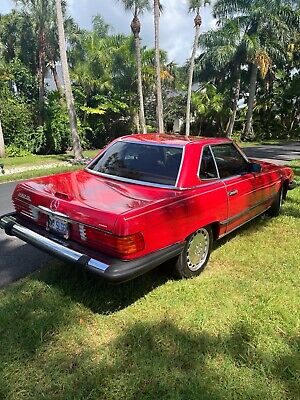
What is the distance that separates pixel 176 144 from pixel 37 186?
5.27 feet

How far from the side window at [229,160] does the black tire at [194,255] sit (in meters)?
0.79

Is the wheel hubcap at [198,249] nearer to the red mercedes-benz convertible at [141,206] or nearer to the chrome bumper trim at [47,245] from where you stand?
the red mercedes-benz convertible at [141,206]

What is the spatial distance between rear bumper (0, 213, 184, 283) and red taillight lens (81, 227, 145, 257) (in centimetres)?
8

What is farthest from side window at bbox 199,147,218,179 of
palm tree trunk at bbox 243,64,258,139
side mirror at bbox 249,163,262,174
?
palm tree trunk at bbox 243,64,258,139

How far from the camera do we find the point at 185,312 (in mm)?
3135

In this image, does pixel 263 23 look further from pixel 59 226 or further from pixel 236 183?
pixel 59 226

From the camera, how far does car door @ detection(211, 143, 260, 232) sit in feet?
13.5

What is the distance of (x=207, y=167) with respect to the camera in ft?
12.8

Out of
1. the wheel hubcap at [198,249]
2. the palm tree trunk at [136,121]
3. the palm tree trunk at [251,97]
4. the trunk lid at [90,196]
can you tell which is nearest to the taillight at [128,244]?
the trunk lid at [90,196]

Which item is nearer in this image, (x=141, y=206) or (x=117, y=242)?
(x=117, y=242)

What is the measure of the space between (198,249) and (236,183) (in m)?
1.03

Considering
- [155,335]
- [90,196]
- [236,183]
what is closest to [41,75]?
[236,183]

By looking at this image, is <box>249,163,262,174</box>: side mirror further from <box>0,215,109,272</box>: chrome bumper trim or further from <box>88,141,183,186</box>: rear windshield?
<box>0,215,109,272</box>: chrome bumper trim

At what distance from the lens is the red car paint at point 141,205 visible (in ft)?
9.45
